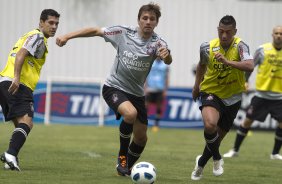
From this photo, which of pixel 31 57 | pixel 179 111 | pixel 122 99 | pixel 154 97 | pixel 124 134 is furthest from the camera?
pixel 179 111

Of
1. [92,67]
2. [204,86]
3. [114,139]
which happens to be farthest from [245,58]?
[92,67]

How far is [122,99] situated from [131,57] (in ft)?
1.88

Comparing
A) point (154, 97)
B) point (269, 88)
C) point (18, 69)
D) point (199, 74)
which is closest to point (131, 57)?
point (199, 74)

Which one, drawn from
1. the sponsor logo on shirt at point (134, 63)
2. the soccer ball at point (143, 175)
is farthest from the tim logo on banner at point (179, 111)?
the soccer ball at point (143, 175)

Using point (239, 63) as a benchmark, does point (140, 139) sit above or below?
below

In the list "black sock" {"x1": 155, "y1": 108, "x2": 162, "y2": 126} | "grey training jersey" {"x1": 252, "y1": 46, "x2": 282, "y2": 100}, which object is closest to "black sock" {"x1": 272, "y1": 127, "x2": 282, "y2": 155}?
"grey training jersey" {"x1": 252, "y1": 46, "x2": 282, "y2": 100}

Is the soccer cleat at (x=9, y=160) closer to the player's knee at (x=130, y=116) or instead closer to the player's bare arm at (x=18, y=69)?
the player's bare arm at (x=18, y=69)

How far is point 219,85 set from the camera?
10.6 m

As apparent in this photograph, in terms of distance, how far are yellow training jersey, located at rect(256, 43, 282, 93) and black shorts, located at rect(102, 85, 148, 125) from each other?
4.72 meters

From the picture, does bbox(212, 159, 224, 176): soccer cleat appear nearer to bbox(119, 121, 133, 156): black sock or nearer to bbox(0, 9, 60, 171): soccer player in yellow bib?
bbox(119, 121, 133, 156): black sock

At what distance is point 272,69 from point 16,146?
241 inches

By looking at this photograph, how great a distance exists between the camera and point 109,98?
1036 centimetres

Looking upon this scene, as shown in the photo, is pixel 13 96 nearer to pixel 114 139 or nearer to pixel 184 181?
pixel 184 181

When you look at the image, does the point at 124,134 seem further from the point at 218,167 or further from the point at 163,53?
the point at 218,167
